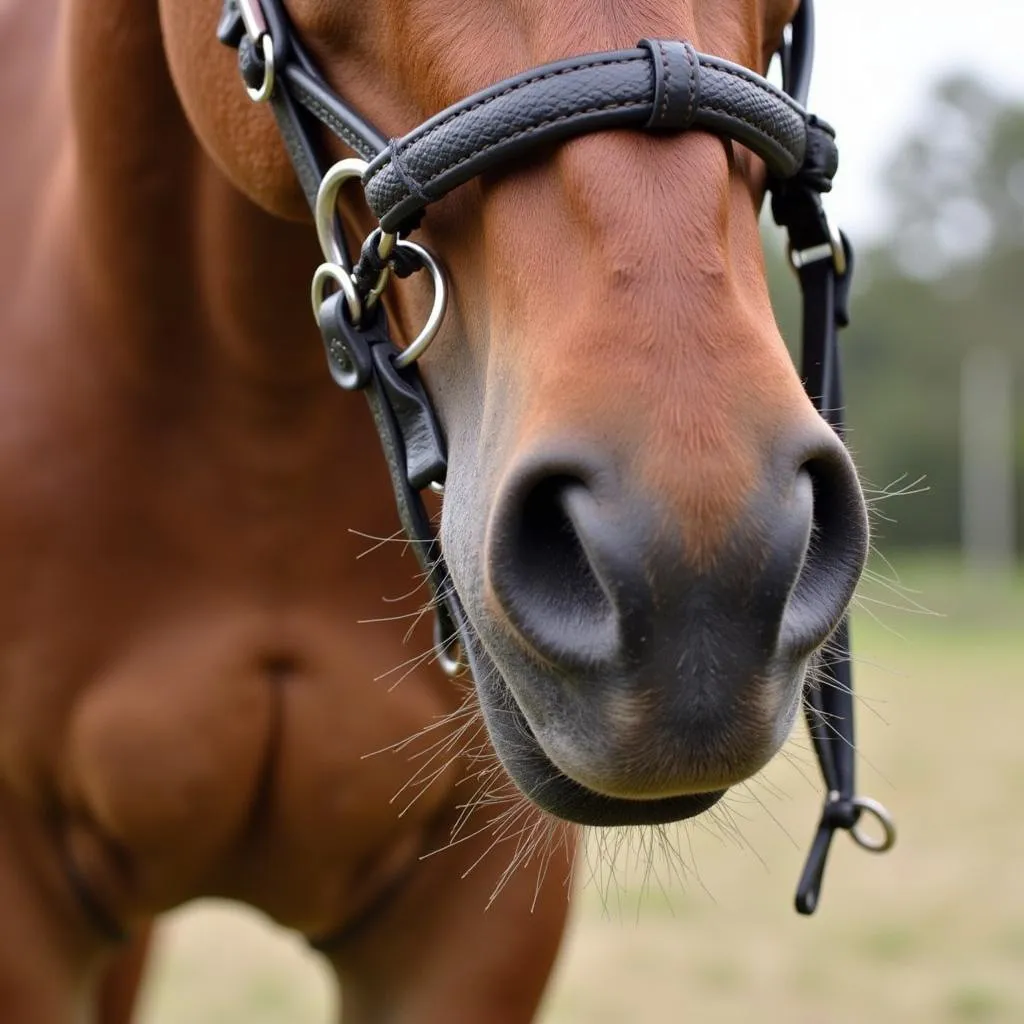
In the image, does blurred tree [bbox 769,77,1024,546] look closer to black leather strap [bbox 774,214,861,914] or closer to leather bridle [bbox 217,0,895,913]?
black leather strap [bbox 774,214,861,914]

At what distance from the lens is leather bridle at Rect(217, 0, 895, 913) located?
107cm

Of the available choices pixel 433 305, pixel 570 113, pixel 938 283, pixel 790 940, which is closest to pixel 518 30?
pixel 570 113

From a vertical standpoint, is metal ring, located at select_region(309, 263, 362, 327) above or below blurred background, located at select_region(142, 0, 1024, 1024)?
above

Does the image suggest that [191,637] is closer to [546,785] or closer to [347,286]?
[347,286]

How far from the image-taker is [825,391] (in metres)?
1.52

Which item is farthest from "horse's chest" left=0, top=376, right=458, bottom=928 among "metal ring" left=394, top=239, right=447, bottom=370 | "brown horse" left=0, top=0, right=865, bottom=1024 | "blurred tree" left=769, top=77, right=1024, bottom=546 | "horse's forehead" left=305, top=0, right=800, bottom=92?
"blurred tree" left=769, top=77, right=1024, bottom=546

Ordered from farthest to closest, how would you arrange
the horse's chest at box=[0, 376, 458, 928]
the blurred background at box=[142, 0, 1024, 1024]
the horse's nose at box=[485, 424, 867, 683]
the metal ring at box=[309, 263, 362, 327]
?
the blurred background at box=[142, 0, 1024, 1024]
the horse's chest at box=[0, 376, 458, 928]
the metal ring at box=[309, 263, 362, 327]
the horse's nose at box=[485, 424, 867, 683]

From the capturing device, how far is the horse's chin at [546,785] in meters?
1.13

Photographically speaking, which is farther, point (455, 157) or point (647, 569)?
point (455, 157)

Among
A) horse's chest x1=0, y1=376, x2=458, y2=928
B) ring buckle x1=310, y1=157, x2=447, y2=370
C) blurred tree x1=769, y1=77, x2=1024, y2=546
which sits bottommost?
blurred tree x1=769, y1=77, x2=1024, y2=546

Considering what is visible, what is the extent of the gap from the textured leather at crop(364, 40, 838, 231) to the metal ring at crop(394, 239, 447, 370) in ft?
0.09

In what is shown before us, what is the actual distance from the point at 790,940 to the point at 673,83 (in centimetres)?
411

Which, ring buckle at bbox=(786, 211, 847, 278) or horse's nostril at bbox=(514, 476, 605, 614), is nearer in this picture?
horse's nostril at bbox=(514, 476, 605, 614)

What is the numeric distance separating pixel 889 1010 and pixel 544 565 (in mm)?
3458
